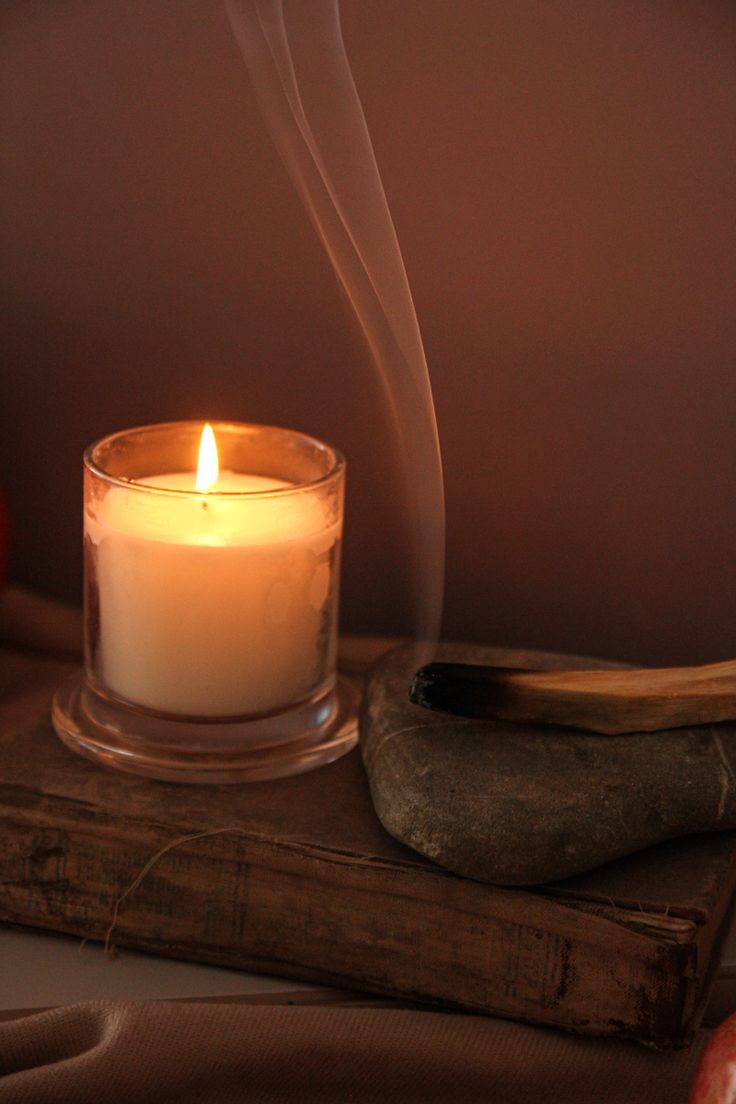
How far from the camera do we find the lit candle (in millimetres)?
703

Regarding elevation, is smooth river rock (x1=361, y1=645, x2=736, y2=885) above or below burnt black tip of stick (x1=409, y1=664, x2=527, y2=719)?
below

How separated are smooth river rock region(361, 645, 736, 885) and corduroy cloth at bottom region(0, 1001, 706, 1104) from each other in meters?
0.08

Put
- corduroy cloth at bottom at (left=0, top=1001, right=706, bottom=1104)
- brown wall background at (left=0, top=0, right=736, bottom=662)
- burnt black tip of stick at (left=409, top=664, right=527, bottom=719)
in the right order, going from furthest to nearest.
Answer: brown wall background at (left=0, top=0, right=736, bottom=662)
burnt black tip of stick at (left=409, top=664, right=527, bottom=719)
corduroy cloth at bottom at (left=0, top=1001, right=706, bottom=1104)

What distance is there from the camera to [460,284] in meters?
0.85

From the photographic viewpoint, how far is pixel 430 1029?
62 cm

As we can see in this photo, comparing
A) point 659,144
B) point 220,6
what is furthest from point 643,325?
point 220,6

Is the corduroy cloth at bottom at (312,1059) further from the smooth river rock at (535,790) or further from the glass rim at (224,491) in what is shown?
the glass rim at (224,491)

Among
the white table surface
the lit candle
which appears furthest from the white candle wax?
the white table surface

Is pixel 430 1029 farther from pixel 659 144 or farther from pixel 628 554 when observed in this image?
pixel 659 144

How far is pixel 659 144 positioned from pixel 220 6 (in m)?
0.29

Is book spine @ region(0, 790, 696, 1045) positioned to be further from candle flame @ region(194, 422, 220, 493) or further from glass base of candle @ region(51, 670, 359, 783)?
candle flame @ region(194, 422, 220, 493)

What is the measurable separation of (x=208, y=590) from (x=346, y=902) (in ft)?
0.61

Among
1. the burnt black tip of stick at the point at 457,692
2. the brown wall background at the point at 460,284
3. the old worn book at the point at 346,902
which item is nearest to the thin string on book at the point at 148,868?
the old worn book at the point at 346,902

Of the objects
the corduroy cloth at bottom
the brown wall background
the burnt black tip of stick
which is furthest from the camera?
the brown wall background
